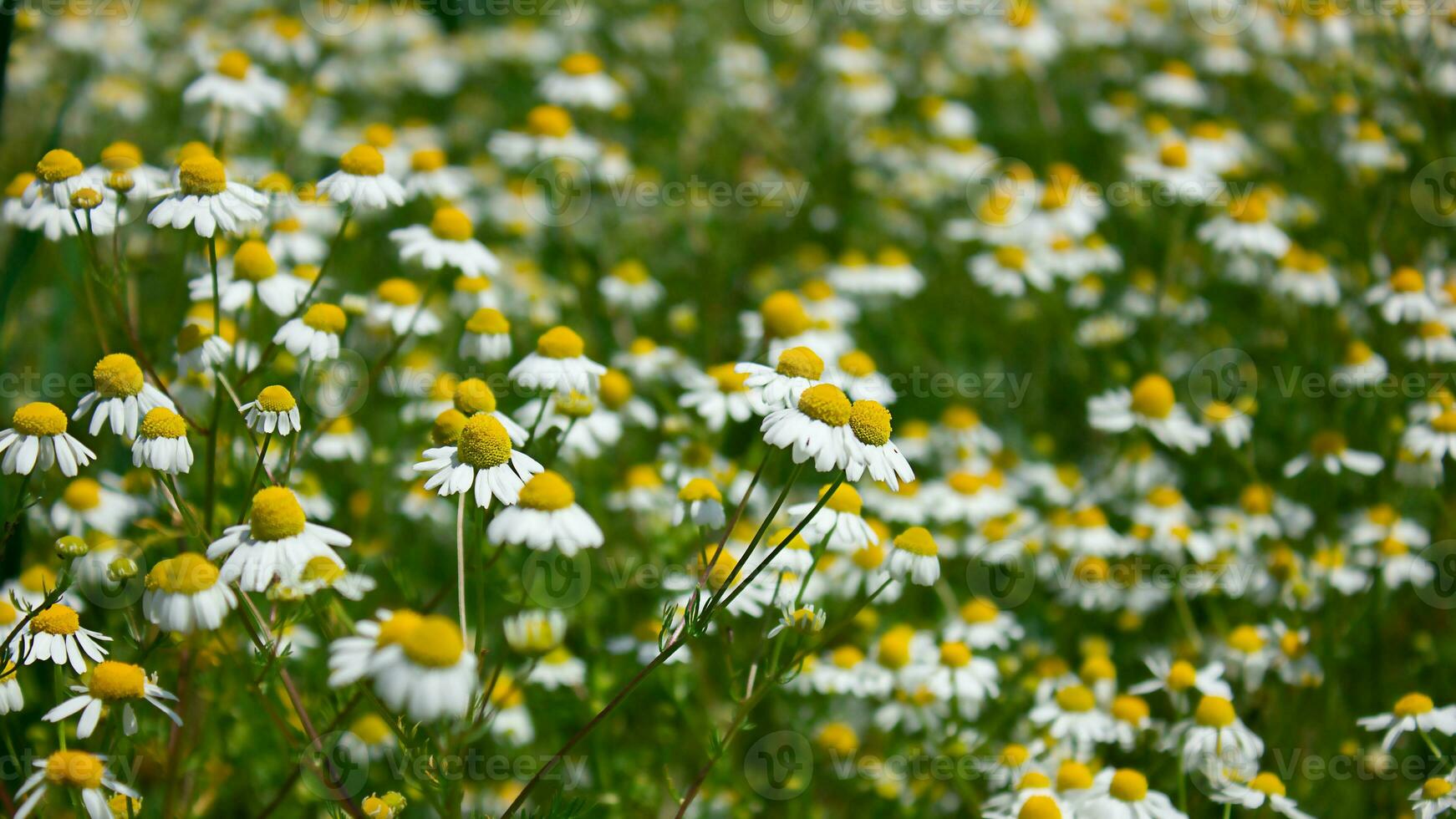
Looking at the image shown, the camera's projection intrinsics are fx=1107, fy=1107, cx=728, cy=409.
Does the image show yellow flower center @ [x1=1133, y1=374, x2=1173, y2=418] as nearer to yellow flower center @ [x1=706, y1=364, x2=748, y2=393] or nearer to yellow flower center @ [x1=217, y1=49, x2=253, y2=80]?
yellow flower center @ [x1=706, y1=364, x2=748, y2=393]

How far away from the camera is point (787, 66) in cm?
678

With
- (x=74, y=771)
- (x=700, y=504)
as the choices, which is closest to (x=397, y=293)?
(x=700, y=504)

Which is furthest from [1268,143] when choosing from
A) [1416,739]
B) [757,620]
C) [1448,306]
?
[757,620]

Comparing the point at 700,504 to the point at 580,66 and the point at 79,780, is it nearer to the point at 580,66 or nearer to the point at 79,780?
the point at 79,780

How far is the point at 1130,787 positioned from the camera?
103 inches

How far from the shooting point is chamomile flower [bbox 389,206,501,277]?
3059mm

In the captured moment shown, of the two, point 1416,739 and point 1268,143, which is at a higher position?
point 1268,143

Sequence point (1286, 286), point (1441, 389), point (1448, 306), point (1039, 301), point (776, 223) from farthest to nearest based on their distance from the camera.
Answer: point (776, 223) < point (1039, 301) < point (1286, 286) < point (1448, 306) < point (1441, 389)

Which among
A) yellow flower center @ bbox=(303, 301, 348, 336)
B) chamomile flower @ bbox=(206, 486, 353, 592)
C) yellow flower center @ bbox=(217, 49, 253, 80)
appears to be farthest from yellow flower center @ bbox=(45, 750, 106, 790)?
yellow flower center @ bbox=(217, 49, 253, 80)

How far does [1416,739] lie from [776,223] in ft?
12.4

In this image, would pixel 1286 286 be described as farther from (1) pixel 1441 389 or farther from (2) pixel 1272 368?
(1) pixel 1441 389

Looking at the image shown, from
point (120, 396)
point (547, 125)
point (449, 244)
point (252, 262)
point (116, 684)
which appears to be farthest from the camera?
point (547, 125)

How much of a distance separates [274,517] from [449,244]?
134cm

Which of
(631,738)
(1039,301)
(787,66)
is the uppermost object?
(787,66)
